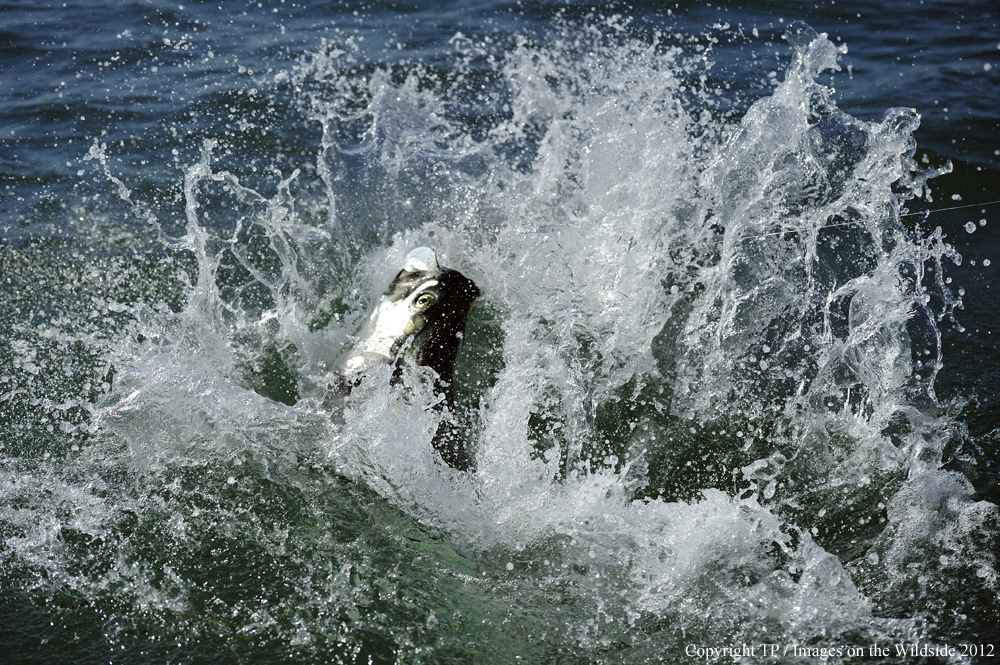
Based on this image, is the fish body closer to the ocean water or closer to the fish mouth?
the fish mouth

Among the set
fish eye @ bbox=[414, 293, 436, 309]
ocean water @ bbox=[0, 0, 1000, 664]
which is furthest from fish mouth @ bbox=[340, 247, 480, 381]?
ocean water @ bbox=[0, 0, 1000, 664]

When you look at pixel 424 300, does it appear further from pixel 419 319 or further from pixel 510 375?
pixel 510 375

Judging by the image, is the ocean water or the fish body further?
the fish body

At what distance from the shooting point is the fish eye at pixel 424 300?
399 centimetres

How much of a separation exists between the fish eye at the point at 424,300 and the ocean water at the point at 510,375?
15.9 inches

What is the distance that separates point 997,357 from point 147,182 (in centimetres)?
578

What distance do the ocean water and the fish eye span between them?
0.40 m

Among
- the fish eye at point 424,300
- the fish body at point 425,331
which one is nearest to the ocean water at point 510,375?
the fish body at point 425,331

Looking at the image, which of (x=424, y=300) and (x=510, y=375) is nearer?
(x=424, y=300)

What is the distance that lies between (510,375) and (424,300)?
0.60 m

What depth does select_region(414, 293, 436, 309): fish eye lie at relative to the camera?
3990mm

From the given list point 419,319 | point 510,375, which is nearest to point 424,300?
point 419,319

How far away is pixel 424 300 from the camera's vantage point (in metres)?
4.00

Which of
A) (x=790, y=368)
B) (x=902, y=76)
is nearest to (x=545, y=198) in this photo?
(x=790, y=368)
